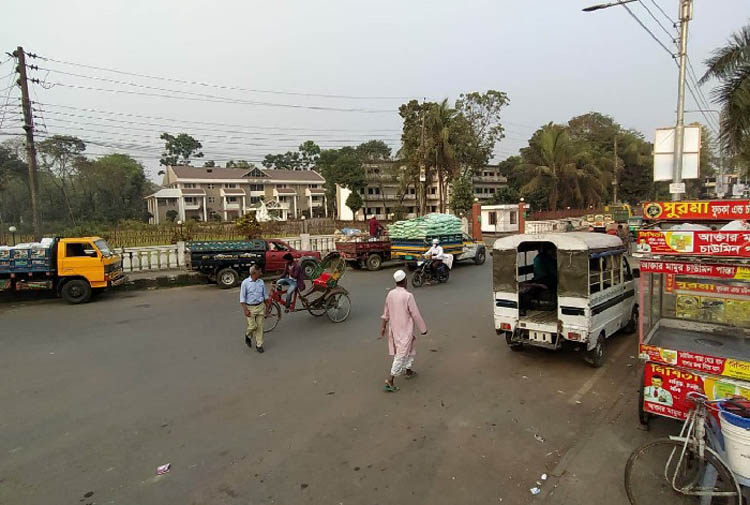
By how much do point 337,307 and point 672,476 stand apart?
6.78m

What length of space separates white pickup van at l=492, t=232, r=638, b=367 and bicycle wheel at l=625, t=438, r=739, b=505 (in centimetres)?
265

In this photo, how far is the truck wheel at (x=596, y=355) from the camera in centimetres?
620

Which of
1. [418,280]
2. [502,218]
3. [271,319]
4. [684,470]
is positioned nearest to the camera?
[684,470]

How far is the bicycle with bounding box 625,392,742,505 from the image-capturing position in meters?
2.96

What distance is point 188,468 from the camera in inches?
155

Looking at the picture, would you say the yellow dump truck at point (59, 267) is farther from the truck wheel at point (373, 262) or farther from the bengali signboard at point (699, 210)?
the bengali signboard at point (699, 210)

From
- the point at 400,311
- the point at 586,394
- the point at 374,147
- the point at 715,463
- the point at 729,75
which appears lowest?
the point at 586,394

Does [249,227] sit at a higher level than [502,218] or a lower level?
higher

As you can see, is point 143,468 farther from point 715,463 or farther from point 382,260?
point 382,260

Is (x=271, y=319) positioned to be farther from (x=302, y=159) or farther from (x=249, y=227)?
(x=302, y=159)

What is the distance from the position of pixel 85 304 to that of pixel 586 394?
1267 cm

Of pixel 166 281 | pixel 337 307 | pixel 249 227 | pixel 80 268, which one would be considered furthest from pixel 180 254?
pixel 337 307

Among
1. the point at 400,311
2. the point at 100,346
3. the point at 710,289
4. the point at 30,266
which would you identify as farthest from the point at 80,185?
the point at 710,289

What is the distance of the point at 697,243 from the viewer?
12.9 feet
